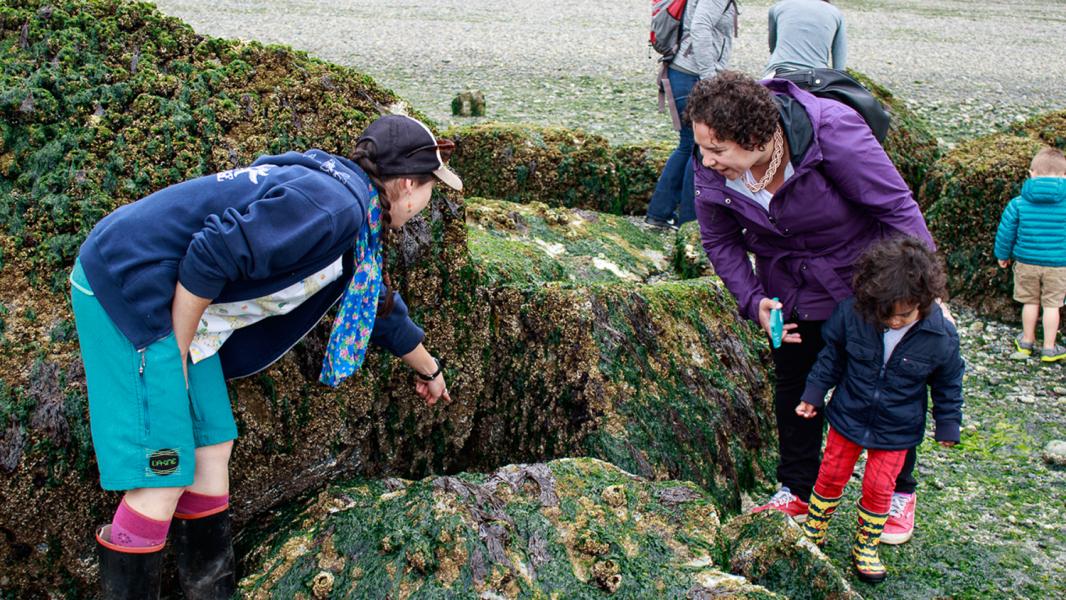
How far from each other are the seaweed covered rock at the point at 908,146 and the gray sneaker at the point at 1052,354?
2.20m

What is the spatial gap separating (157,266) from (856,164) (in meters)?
2.76

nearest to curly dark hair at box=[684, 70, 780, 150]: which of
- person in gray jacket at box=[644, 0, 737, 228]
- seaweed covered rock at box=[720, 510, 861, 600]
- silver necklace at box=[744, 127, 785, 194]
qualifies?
silver necklace at box=[744, 127, 785, 194]

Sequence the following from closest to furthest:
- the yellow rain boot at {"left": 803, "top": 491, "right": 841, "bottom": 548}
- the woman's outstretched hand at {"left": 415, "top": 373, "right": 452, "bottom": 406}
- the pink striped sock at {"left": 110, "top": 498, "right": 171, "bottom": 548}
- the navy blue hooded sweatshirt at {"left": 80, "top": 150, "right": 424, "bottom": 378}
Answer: the navy blue hooded sweatshirt at {"left": 80, "top": 150, "right": 424, "bottom": 378} → the pink striped sock at {"left": 110, "top": 498, "right": 171, "bottom": 548} → the woman's outstretched hand at {"left": 415, "top": 373, "right": 452, "bottom": 406} → the yellow rain boot at {"left": 803, "top": 491, "right": 841, "bottom": 548}

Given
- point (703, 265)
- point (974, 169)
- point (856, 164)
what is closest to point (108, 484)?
point (856, 164)

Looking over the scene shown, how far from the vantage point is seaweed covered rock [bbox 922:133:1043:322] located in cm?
752

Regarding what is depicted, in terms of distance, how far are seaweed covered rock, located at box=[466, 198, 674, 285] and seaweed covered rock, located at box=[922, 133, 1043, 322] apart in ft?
7.66

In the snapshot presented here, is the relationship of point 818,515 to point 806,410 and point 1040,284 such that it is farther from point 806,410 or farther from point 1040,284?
point 1040,284

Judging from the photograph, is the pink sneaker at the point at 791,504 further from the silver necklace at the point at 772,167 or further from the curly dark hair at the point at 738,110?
the curly dark hair at the point at 738,110

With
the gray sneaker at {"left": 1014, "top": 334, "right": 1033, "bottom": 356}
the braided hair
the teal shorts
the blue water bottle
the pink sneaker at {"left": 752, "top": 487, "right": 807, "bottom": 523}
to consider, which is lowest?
the gray sneaker at {"left": 1014, "top": 334, "right": 1033, "bottom": 356}

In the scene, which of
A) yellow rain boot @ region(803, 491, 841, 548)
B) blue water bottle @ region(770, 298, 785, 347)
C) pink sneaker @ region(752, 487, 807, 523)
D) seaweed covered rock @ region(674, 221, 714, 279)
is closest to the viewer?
blue water bottle @ region(770, 298, 785, 347)

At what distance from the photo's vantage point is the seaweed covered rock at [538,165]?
8016mm

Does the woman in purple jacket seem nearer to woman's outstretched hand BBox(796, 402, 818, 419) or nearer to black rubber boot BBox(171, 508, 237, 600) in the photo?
woman's outstretched hand BBox(796, 402, 818, 419)

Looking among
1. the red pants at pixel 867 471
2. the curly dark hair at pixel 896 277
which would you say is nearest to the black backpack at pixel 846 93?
the curly dark hair at pixel 896 277

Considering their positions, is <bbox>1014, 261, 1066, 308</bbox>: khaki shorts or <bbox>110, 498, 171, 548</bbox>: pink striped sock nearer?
<bbox>110, 498, 171, 548</bbox>: pink striped sock
